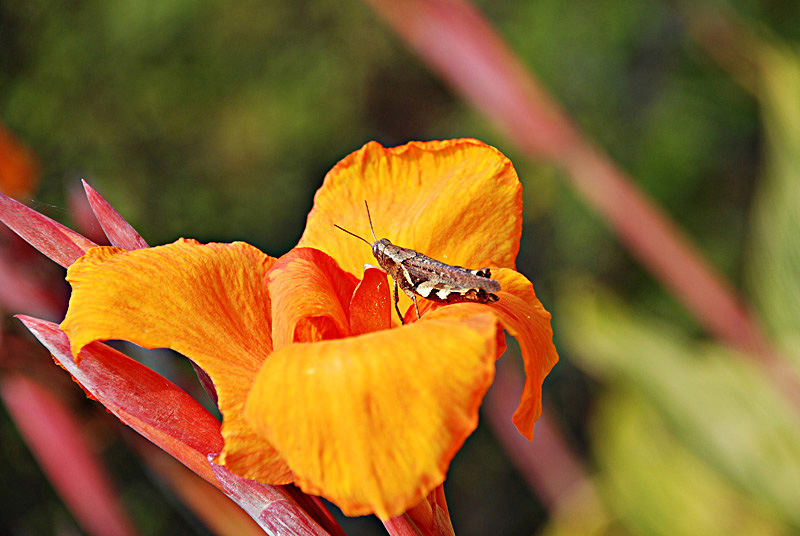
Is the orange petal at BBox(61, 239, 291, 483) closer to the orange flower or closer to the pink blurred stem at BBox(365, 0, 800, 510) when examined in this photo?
the orange flower

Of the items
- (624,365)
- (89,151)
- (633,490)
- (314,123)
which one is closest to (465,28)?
(624,365)

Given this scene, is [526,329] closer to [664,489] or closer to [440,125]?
[664,489]

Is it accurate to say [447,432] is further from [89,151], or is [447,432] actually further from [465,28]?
[89,151]

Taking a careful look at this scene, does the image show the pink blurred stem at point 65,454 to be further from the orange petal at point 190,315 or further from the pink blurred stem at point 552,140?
the pink blurred stem at point 552,140

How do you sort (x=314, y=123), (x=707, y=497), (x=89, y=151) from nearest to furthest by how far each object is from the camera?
(x=707, y=497)
(x=89, y=151)
(x=314, y=123)

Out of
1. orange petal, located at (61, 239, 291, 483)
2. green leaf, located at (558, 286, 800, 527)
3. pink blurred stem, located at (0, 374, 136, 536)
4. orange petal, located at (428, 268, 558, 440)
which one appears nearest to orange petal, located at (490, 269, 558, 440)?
orange petal, located at (428, 268, 558, 440)

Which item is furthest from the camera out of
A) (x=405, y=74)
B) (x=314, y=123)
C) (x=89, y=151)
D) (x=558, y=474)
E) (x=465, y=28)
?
(x=405, y=74)

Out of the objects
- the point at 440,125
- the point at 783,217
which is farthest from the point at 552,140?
the point at 440,125
